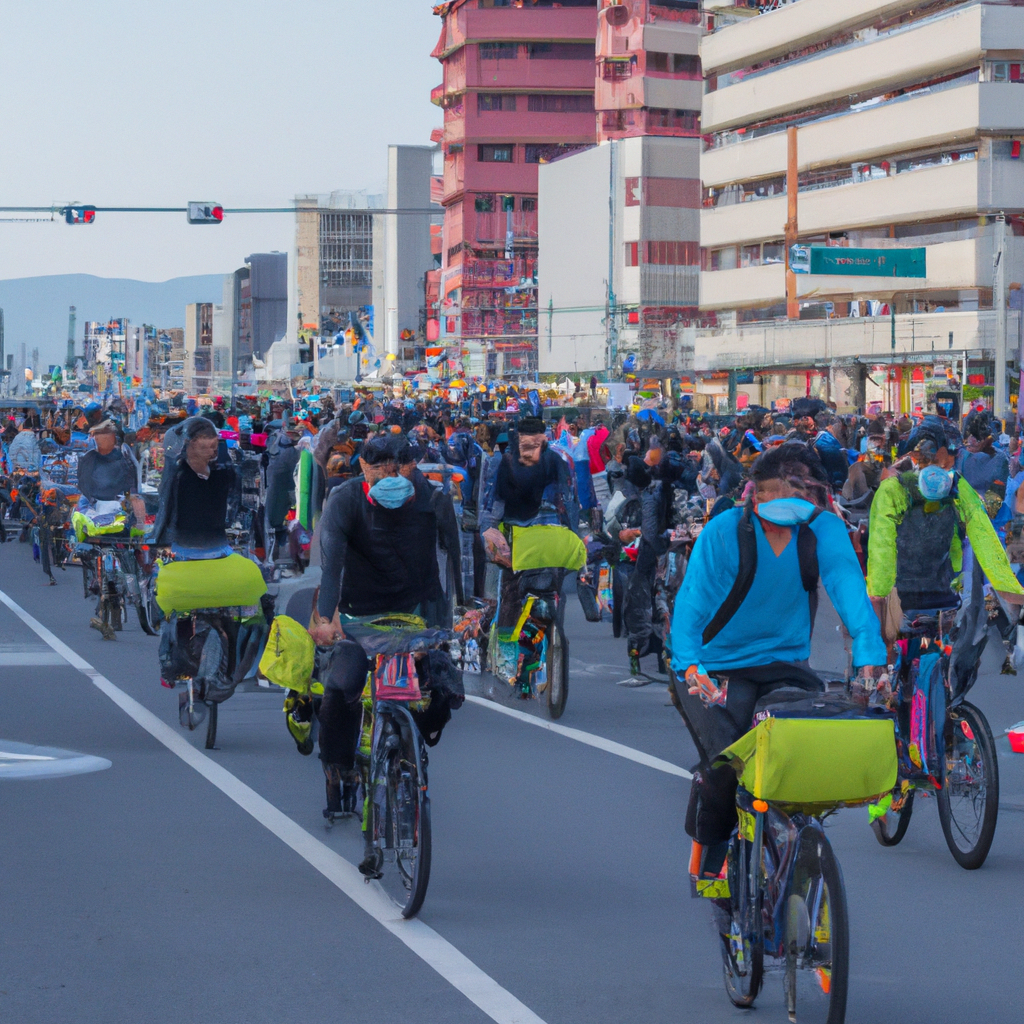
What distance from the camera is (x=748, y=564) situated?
561cm

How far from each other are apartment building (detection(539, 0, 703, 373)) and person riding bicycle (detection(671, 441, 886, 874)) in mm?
100503

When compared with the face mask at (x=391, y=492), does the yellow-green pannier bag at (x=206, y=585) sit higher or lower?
lower

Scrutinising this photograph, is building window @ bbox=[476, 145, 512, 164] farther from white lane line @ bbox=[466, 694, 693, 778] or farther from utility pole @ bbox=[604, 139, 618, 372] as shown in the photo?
white lane line @ bbox=[466, 694, 693, 778]

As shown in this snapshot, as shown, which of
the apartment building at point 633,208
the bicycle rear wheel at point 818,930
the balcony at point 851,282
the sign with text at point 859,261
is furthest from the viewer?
the apartment building at point 633,208

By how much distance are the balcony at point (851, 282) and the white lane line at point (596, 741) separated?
58005mm

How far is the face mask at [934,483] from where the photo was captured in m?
8.09

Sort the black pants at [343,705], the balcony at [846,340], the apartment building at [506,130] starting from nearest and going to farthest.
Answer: the black pants at [343,705]
the balcony at [846,340]
the apartment building at [506,130]

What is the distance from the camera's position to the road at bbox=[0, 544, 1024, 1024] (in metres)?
5.71

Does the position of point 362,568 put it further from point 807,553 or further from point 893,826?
point 893,826

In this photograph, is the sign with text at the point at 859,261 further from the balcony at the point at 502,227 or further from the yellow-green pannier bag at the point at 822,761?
the balcony at the point at 502,227

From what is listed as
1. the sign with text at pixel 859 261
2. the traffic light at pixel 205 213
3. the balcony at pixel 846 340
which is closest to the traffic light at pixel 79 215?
the traffic light at pixel 205 213

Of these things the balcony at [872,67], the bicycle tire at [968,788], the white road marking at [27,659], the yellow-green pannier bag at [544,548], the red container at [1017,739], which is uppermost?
the balcony at [872,67]

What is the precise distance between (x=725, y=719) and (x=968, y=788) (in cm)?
239

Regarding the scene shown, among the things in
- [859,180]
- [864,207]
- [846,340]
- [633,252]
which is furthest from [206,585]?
[633,252]
